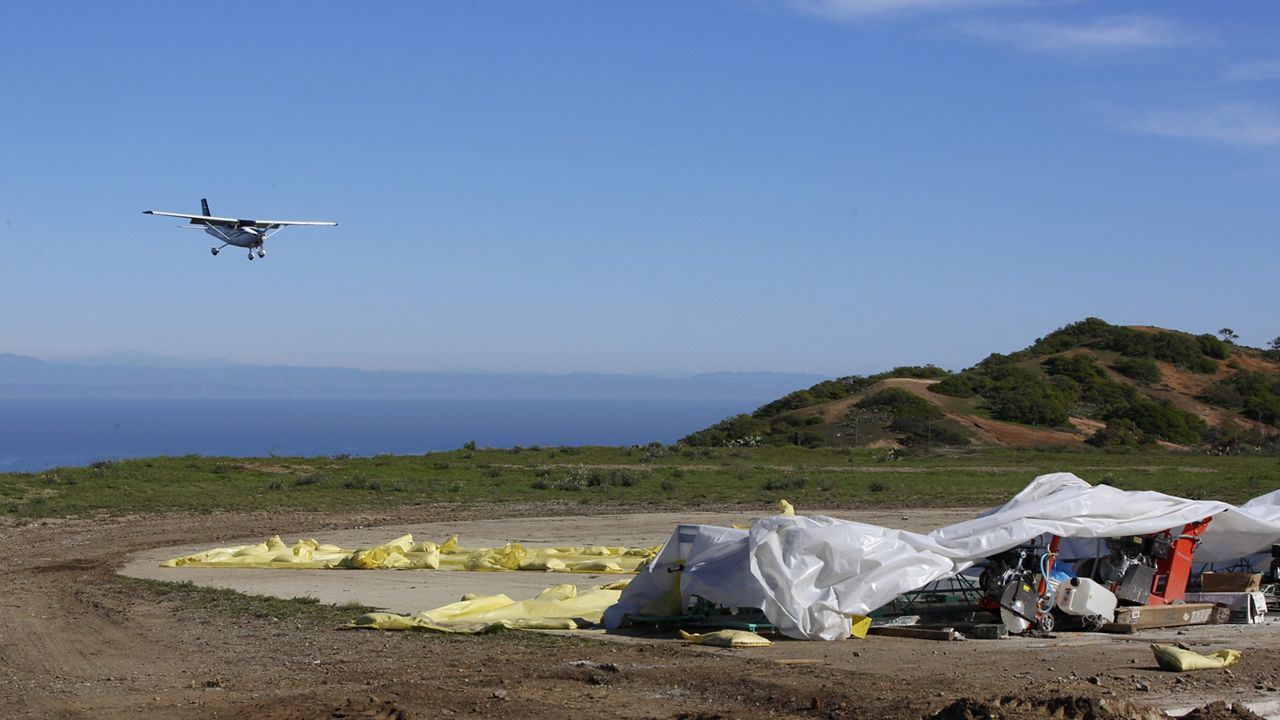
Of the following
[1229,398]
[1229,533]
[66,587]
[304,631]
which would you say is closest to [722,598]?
[304,631]

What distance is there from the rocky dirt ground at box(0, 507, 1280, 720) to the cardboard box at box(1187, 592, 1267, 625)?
194mm

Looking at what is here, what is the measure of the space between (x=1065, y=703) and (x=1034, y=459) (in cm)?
4090

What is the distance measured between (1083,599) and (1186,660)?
2.07 m

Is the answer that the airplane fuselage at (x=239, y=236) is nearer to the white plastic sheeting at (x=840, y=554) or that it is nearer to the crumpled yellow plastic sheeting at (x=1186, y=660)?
the white plastic sheeting at (x=840, y=554)

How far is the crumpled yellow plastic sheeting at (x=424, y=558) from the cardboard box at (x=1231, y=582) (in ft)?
25.8

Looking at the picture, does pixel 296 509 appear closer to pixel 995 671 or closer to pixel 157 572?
pixel 157 572

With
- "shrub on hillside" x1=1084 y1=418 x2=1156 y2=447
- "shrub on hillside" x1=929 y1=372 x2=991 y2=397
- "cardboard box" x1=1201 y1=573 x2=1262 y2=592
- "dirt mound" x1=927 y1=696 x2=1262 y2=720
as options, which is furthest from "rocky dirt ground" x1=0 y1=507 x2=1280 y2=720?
"shrub on hillside" x1=929 y1=372 x2=991 y2=397

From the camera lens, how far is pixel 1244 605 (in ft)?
43.5

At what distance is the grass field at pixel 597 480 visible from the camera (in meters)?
32.3

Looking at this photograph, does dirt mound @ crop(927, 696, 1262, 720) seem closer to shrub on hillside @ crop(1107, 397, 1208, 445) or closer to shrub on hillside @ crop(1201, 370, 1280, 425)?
shrub on hillside @ crop(1107, 397, 1208, 445)

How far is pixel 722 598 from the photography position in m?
12.9

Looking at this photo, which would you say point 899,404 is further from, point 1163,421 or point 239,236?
point 239,236

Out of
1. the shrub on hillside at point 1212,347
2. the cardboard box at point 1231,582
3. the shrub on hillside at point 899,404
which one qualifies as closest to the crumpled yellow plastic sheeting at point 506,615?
the cardboard box at point 1231,582

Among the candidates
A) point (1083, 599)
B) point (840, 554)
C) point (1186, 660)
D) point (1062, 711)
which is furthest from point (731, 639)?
point (1062, 711)
